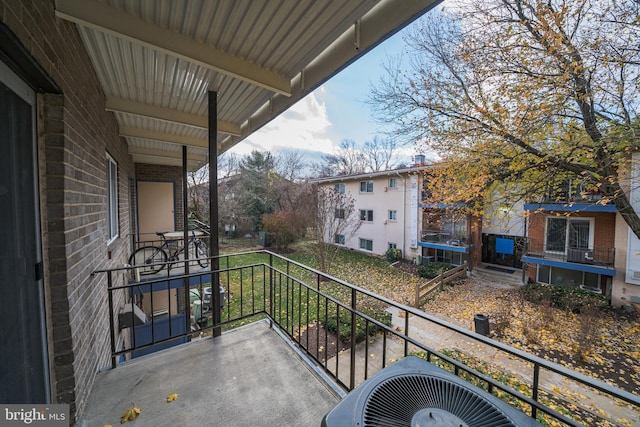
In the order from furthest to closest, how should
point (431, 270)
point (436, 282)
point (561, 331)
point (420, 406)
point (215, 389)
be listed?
point (431, 270) < point (436, 282) < point (561, 331) < point (215, 389) < point (420, 406)

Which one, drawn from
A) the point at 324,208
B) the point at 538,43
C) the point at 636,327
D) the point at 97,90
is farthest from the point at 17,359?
the point at 636,327

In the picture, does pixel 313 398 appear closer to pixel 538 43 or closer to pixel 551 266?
pixel 538 43

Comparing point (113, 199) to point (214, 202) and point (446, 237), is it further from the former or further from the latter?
point (446, 237)

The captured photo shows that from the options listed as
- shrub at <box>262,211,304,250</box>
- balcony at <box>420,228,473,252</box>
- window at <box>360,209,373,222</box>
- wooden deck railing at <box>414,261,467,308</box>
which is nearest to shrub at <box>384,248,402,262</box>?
balcony at <box>420,228,473,252</box>

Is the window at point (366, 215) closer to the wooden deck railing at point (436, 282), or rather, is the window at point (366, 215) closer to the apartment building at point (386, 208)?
the apartment building at point (386, 208)

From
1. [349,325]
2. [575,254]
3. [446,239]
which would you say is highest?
[446,239]

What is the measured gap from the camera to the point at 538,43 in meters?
5.20

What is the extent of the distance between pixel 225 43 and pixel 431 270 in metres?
11.1

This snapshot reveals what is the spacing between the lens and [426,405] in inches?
32.6

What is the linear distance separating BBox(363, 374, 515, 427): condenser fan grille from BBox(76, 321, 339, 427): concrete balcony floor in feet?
3.69

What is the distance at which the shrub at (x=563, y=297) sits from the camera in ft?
25.9

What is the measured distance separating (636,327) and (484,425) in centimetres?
1054

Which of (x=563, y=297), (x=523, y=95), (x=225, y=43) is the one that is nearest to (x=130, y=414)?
(x=225, y=43)

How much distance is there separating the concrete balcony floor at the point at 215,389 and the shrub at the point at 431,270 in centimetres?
962
